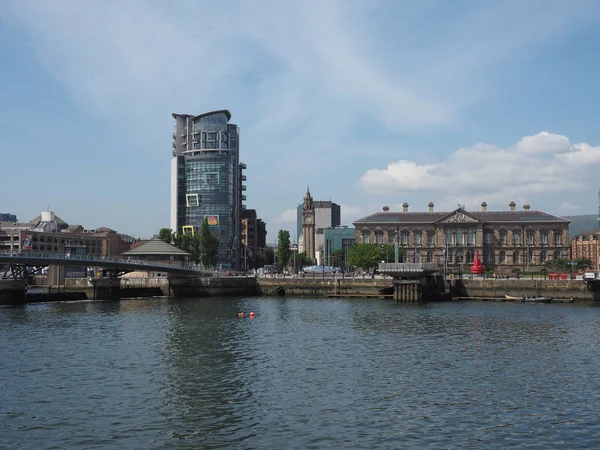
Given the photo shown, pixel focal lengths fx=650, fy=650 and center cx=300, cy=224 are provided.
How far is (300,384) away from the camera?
46031 millimetres

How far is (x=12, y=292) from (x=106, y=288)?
77.3ft

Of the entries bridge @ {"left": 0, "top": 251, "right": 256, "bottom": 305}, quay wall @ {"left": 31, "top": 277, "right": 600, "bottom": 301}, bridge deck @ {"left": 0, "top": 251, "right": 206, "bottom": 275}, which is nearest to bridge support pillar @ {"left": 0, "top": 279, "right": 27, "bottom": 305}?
bridge @ {"left": 0, "top": 251, "right": 256, "bottom": 305}

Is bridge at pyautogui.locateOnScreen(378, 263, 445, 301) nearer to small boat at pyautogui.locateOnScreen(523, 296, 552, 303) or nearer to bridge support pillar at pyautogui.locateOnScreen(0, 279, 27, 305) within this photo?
small boat at pyautogui.locateOnScreen(523, 296, 552, 303)

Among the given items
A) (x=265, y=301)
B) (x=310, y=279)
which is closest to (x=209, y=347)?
(x=265, y=301)

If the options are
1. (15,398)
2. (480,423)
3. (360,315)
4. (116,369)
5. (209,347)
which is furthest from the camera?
(360,315)

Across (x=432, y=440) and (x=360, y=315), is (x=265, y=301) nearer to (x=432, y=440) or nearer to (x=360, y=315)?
(x=360, y=315)

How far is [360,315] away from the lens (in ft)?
319

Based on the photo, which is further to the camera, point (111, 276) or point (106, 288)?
point (111, 276)

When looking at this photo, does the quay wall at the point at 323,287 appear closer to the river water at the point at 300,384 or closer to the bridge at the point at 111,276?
the bridge at the point at 111,276

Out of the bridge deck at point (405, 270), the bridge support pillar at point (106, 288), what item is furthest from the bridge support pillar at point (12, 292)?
the bridge deck at point (405, 270)

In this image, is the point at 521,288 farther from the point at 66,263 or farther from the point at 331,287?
the point at 66,263

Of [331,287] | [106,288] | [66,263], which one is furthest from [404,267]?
[66,263]

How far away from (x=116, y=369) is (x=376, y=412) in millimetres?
23041

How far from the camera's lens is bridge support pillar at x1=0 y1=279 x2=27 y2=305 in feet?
380
